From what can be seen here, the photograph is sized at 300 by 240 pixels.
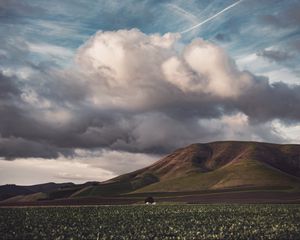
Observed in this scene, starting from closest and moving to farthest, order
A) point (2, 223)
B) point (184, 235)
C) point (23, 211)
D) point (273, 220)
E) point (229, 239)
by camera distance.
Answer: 1. point (229, 239)
2. point (184, 235)
3. point (2, 223)
4. point (273, 220)
5. point (23, 211)

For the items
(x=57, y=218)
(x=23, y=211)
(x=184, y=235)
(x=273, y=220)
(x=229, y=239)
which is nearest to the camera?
(x=229, y=239)

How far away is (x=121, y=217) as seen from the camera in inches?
2165

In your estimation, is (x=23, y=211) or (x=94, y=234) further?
(x=23, y=211)

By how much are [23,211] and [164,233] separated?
2984 cm

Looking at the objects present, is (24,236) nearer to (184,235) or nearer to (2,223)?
(2,223)

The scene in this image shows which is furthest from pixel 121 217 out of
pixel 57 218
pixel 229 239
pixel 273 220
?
pixel 229 239

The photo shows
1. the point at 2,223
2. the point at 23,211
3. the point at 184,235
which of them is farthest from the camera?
the point at 23,211

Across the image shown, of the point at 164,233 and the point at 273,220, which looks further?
the point at 273,220

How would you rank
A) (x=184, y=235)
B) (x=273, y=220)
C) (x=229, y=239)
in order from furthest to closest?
1. (x=273, y=220)
2. (x=184, y=235)
3. (x=229, y=239)

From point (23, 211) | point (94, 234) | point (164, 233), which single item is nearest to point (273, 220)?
point (164, 233)

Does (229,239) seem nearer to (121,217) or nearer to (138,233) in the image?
(138,233)

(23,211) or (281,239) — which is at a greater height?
(23,211)

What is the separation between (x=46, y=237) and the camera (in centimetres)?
3625

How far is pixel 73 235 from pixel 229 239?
42.9 ft
